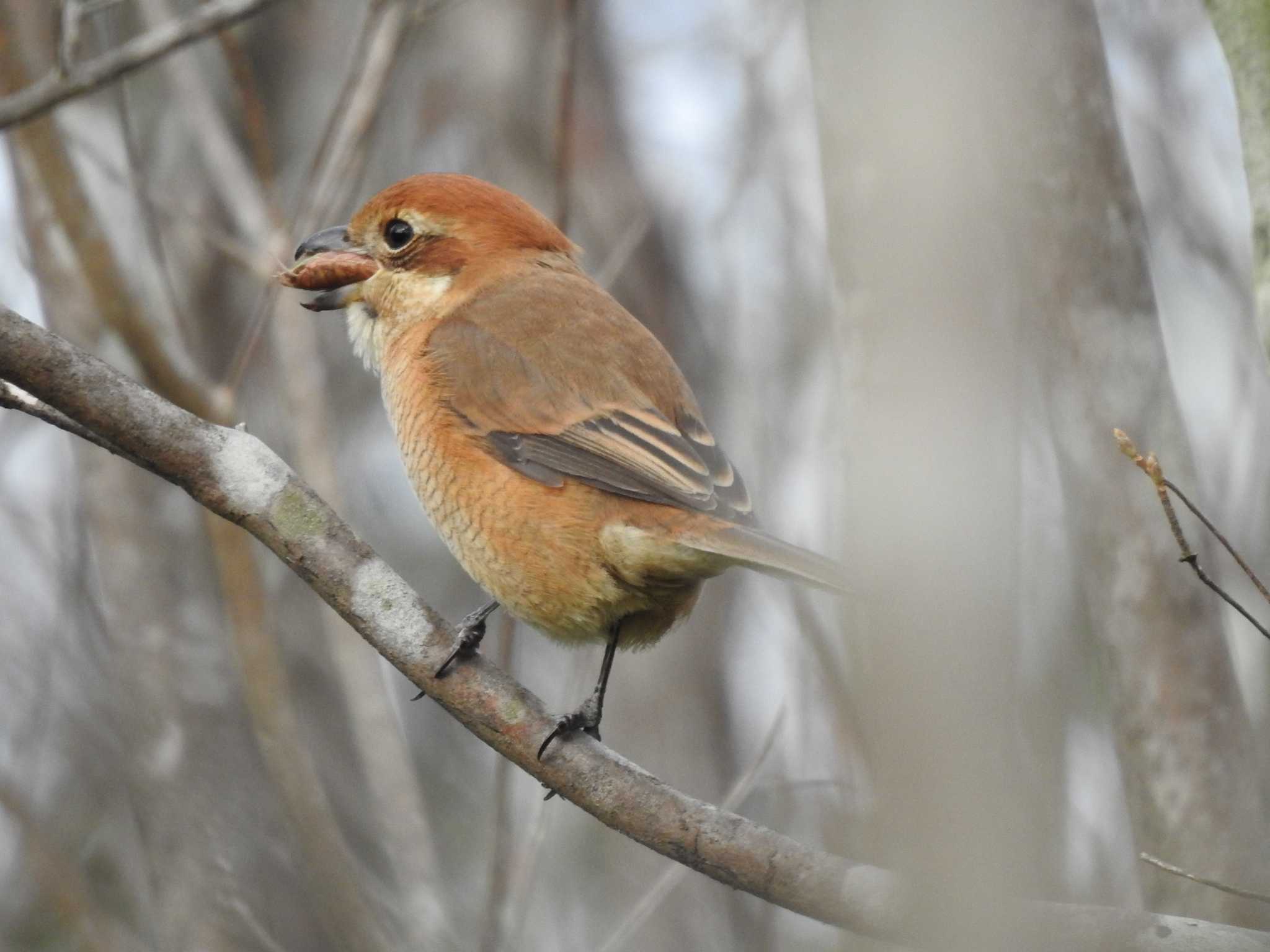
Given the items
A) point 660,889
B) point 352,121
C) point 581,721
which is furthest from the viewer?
point 352,121

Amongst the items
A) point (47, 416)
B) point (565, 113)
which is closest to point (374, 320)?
point (565, 113)

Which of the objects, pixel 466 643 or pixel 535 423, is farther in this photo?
pixel 535 423

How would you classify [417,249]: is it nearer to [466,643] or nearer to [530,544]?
[530,544]

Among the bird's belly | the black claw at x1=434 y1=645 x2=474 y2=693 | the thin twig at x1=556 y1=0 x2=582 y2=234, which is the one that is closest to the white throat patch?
the thin twig at x1=556 y1=0 x2=582 y2=234

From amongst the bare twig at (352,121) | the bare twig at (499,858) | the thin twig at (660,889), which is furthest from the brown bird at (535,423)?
A: the thin twig at (660,889)

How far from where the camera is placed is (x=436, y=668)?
8.94 feet

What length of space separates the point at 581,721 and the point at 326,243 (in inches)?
67.9

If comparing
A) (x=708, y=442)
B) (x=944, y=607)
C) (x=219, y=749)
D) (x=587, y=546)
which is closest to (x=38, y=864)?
(x=219, y=749)

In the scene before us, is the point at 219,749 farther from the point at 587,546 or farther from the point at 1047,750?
the point at 1047,750

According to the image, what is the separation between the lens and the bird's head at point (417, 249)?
384 cm

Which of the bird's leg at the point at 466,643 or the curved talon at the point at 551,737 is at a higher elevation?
the bird's leg at the point at 466,643

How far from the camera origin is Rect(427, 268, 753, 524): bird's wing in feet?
10.5

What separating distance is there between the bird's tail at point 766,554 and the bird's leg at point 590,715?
0.41m

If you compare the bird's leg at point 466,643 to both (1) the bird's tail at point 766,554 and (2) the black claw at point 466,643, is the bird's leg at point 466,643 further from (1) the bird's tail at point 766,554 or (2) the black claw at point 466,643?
(1) the bird's tail at point 766,554
